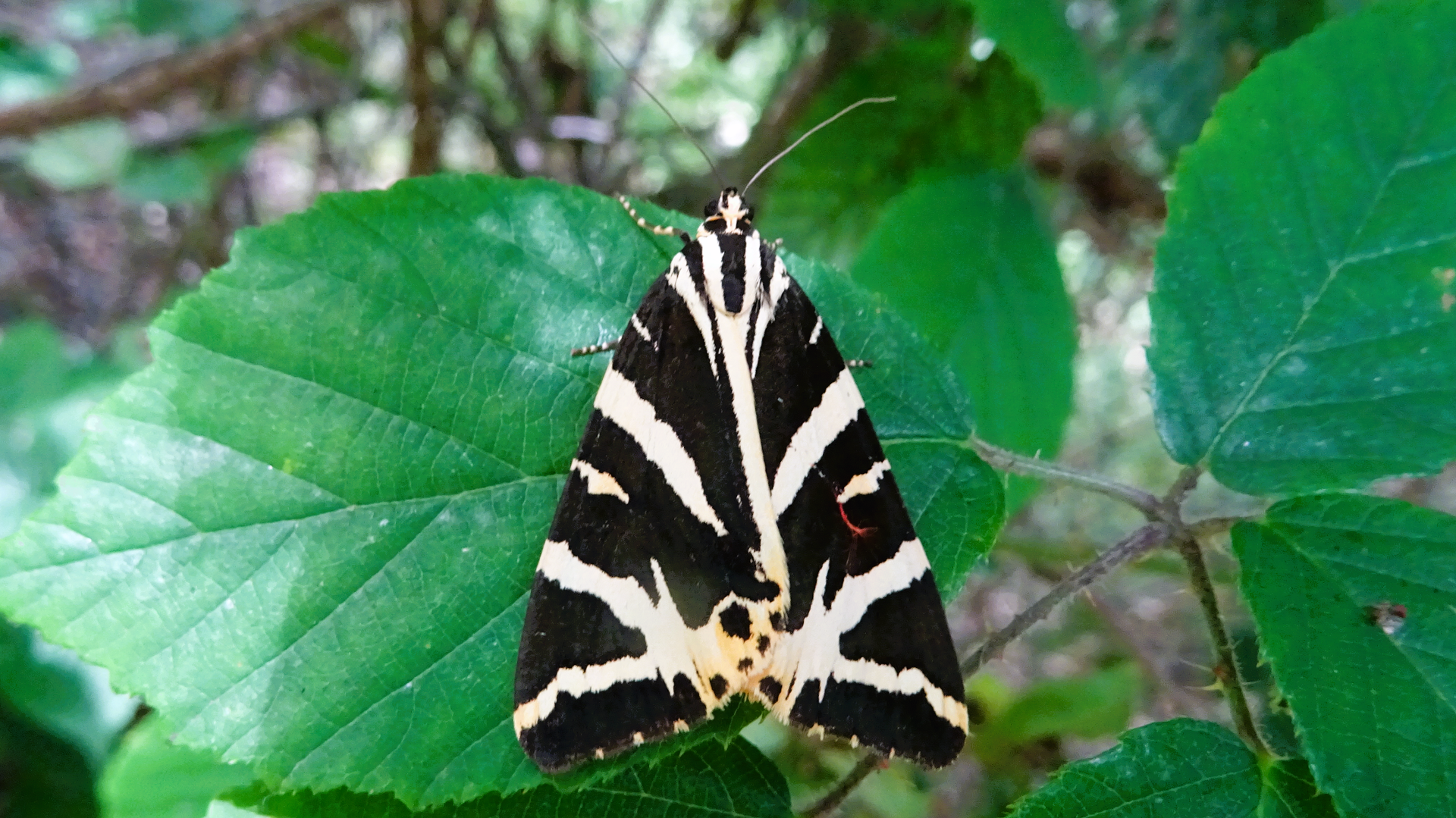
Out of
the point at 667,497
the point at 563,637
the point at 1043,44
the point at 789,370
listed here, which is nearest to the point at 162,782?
the point at 563,637

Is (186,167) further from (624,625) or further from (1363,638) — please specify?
(1363,638)

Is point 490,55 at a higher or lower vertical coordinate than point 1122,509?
higher

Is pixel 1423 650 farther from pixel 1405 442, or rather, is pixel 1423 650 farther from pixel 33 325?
pixel 33 325

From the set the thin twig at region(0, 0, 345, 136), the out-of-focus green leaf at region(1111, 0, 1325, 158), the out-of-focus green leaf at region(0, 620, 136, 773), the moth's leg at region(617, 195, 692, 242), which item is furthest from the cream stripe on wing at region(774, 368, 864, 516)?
the thin twig at region(0, 0, 345, 136)

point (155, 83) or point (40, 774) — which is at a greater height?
point (155, 83)

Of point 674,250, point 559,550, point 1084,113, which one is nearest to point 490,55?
point 1084,113

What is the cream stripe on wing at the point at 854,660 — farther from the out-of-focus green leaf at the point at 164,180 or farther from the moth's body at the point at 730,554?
the out-of-focus green leaf at the point at 164,180

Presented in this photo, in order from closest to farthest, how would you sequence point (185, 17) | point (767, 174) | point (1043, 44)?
point (1043, 44) → point (767, 174) → point (185, 17)
